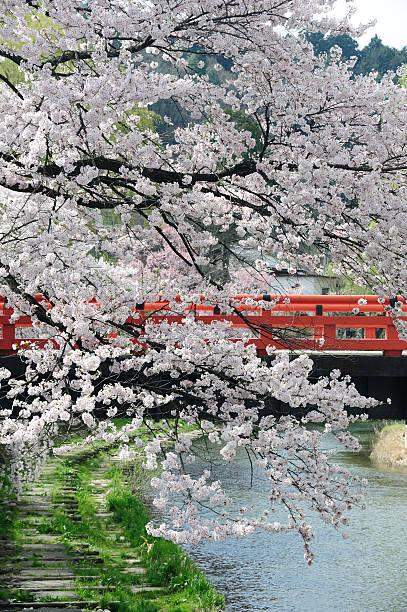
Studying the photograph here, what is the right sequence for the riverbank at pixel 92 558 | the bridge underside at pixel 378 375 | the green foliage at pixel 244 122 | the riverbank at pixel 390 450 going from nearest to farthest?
the riverbank at pixel 92 558
the bridge underside at pixel 378 375
the riverbank at pixel 390 450
the green foliage at pixel 244 122

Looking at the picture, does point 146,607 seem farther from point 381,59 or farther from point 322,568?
point 381,59

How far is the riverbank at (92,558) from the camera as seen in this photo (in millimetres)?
8680

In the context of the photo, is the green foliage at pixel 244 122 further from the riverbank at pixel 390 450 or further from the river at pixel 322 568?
the river at pixel 322 568

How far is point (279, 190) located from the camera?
19.6 feet

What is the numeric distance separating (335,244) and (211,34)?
1852 millimetres

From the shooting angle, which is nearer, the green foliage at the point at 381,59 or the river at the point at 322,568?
the river at the point at 322,568

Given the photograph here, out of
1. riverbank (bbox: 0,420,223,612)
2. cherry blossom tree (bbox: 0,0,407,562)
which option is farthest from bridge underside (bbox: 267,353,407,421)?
cherry blossom tree (bbox: 0,0,407,562)

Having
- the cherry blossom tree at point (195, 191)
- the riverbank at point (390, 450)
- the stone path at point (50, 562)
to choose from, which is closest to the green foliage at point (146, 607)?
the stone path at point (50, 562)

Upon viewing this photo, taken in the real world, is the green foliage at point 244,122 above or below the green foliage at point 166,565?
above

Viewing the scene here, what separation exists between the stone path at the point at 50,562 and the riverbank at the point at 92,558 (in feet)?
0.04

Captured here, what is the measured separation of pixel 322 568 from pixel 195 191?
27.2 feet

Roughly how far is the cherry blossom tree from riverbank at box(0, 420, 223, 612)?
1.60 metres

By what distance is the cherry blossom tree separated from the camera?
5238 millimetres

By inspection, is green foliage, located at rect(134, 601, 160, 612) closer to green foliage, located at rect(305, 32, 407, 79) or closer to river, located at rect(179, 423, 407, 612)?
river, located at rect(179, 423, 407, 612)
